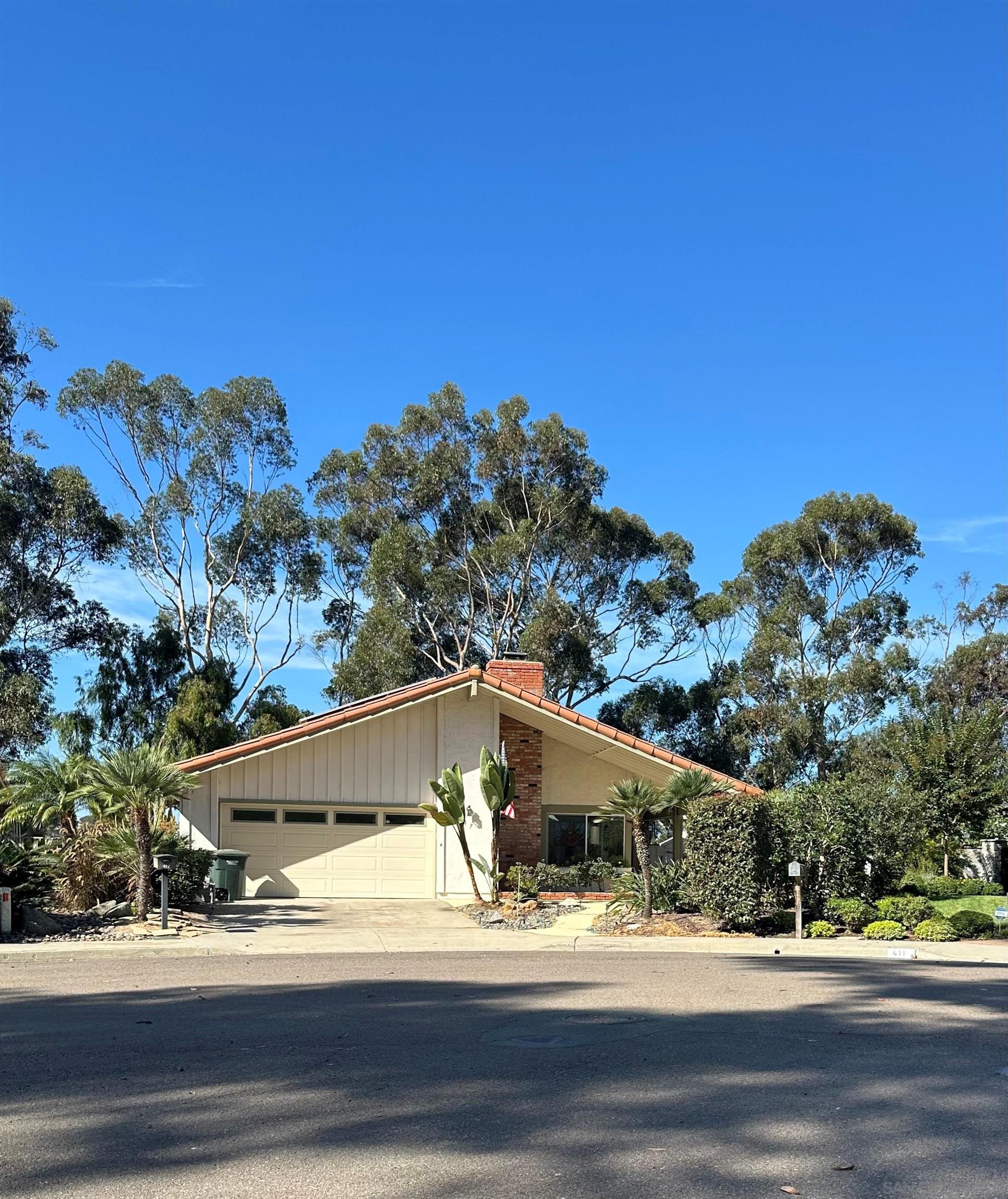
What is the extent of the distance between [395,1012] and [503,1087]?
334 centimetres

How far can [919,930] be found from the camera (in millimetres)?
18125

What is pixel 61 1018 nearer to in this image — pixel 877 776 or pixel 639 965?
pixel 639 965

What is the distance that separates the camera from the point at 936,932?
709 inches

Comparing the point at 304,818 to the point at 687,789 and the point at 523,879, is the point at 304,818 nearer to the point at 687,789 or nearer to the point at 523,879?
the point at 523,879

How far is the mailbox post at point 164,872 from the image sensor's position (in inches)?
687

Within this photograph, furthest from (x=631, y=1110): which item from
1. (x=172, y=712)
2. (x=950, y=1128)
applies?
(x=172, y=712)

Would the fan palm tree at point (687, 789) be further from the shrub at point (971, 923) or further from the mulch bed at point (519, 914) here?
the shrub at point (971, 923)

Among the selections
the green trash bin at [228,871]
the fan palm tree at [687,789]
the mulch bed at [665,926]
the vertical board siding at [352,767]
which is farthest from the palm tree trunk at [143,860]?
the fan palm tree at [687,789]

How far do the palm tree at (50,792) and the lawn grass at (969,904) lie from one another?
1424cm

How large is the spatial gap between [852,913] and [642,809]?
3.66 meters

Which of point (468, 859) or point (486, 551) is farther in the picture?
point (486, 551)

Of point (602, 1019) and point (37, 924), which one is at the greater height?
point (37, 924)

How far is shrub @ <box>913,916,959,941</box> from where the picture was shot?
59.0 feet

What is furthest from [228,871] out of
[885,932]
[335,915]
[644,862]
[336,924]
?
[885,932]
